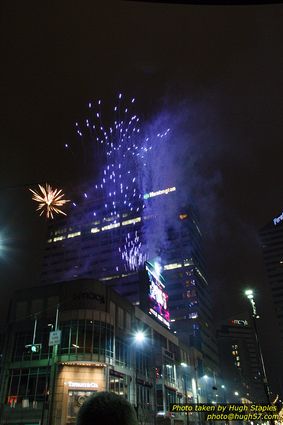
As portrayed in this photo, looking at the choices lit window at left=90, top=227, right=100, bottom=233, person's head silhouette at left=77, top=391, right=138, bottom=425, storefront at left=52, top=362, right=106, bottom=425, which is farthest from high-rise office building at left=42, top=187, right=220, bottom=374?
person's head silhouette at left=77, top=391, right=138, bottom=425

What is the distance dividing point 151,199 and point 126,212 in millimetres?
16417

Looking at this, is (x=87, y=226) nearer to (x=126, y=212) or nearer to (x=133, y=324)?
(x=126, y=212)

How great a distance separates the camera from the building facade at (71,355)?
1556 inches

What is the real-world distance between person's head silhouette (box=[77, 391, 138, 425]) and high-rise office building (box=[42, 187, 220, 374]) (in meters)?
111

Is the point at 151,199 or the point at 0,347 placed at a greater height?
the point at 151,199

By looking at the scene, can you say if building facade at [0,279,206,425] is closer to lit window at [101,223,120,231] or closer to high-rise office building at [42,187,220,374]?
A: high-rise office building at [42,187,220,374]

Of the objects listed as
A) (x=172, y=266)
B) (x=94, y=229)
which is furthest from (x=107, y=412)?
(x=94, y=229)

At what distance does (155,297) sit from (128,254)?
63.6 m

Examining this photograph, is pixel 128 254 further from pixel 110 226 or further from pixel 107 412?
pixel 107 412

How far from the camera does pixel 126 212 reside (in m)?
135

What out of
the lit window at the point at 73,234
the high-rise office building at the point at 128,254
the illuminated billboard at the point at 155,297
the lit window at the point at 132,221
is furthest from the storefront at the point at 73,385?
the lit window at the point at 73,234

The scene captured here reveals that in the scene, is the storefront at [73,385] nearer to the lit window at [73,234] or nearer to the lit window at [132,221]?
the lit window at [132,221]

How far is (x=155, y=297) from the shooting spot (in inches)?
2844

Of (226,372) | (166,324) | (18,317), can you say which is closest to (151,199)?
(166,324)
